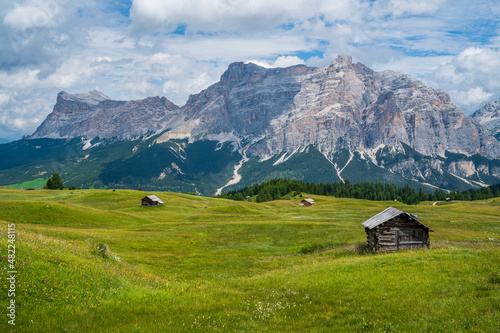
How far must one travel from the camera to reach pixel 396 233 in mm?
37688

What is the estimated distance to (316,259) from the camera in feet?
117

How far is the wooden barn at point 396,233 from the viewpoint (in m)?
37.2

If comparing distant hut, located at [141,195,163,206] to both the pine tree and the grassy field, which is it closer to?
the pine tree

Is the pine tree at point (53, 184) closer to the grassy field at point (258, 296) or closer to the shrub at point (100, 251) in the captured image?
the grassy field at point (258, 296)

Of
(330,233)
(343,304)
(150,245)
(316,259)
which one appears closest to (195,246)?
(150,245)

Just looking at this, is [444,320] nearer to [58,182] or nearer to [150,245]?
[150,245]

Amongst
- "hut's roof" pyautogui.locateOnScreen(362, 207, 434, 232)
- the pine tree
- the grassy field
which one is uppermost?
the pine tree

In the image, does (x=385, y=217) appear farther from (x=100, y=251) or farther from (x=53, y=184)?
(x=53, y=184)

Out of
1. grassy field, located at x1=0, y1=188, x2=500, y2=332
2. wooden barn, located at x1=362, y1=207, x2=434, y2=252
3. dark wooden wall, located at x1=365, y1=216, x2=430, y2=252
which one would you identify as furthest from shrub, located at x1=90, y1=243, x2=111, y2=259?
dark wooden wall, located at x1=365, y1=216, x2=430, y2=252

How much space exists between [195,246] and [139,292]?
→ 30.4 metres

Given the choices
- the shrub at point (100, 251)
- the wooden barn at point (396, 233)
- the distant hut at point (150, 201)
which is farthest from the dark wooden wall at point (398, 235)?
the distant hut at point (150, 201)

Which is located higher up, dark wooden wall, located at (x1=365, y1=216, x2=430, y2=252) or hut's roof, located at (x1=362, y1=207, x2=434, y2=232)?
hut's roof, located at (x1=362, y1=207, x2=434, y2=232)

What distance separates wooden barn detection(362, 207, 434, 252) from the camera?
37188 millimetres

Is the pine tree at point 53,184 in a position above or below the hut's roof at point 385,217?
above
